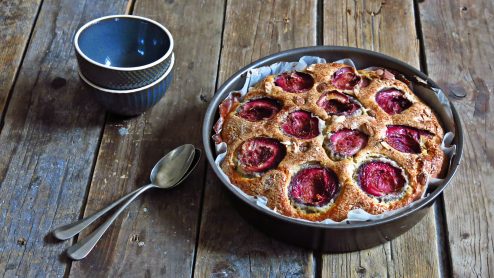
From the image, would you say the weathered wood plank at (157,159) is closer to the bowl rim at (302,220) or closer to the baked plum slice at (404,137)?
the bowl rim at (302,220)

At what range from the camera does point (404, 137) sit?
1354 mm

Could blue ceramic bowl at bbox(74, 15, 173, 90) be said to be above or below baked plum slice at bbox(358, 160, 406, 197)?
below

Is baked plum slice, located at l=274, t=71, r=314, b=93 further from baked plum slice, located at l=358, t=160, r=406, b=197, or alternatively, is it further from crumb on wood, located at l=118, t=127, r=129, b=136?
crumb on wood, located at l=118, t=127, r=129, b=136

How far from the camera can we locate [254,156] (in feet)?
4.37

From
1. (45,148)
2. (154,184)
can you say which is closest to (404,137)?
(154,184)

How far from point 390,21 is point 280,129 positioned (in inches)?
26.2

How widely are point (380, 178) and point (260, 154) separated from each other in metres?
0.26

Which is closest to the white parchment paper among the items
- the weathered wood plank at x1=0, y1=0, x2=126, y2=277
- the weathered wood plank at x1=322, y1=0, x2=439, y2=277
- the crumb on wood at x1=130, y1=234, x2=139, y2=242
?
the weathered wood plank at x1=322, y1=0, x2=439, y2=277

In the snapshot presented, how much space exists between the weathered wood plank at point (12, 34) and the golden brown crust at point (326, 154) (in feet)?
2.09

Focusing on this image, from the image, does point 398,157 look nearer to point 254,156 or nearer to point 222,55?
point 254,156

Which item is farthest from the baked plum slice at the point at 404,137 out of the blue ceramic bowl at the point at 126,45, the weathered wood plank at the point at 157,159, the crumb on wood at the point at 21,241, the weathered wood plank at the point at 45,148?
the crumb on wood at the point at 21,241

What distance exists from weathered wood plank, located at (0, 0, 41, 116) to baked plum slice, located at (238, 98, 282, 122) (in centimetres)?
63

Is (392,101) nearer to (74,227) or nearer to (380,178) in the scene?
(380,178)

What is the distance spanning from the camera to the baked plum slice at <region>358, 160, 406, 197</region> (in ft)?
4.12
